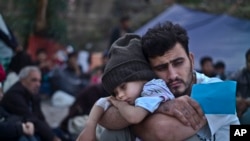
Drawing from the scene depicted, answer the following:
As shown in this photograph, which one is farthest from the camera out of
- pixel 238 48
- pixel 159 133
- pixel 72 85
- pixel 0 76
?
pixel 72 85

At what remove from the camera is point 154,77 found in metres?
2.50

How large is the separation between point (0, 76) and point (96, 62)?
11287mm

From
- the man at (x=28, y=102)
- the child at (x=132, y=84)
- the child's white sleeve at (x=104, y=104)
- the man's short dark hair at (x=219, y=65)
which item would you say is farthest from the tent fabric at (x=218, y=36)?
the child at (x=132, y=84)

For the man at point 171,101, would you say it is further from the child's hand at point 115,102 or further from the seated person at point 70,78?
the seated person at point 70,78

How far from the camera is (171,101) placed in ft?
8.02

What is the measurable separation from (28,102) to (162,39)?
13.3ft

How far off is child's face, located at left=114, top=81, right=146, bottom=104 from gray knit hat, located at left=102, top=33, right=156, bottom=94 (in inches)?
0.8

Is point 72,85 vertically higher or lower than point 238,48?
lower

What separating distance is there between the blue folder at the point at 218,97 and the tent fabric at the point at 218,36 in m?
6.05

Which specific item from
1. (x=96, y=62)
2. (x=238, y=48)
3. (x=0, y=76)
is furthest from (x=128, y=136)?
(x=96, y=62)

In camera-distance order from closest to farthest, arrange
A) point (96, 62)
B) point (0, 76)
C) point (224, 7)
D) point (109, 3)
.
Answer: point (0, 76) → point (224, 7) → point (96, 62) → point (109, 3)

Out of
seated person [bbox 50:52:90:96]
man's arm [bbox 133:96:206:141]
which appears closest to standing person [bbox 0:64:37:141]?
man's arm [bbox 133:96:206:141]

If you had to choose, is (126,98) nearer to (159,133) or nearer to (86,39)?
(159,133)

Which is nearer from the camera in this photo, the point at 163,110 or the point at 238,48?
the point at 163,110
